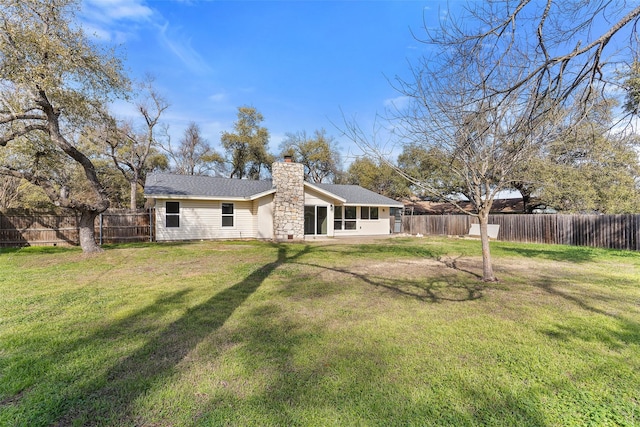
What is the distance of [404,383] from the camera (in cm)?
257

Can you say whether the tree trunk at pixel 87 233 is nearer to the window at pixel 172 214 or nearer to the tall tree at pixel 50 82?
the tall tree at pixel 50 82

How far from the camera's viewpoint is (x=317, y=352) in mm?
3125

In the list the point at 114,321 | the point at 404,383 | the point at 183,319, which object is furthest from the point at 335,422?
the point at 114,321

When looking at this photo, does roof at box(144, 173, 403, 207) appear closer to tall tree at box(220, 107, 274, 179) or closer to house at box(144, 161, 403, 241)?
house at box(144, 161, 403, 241)

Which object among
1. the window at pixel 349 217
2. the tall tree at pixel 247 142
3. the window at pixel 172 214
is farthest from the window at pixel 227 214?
the tall tree at pixel 247 142

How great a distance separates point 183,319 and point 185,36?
411 inches

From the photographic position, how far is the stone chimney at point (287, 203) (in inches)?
622

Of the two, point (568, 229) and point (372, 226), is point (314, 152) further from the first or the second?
point (568, 229)

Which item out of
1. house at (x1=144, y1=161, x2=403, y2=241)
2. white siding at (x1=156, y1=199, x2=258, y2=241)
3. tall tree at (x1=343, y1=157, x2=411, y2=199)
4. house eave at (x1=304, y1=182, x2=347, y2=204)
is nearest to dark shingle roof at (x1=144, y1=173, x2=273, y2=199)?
house at (x1=144, y1=161, x2=403, y2=241)

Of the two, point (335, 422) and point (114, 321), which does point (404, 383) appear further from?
point (114, 321)

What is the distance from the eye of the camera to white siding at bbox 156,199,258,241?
14.8 meters

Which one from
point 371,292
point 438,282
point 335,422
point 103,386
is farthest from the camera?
point 438,282

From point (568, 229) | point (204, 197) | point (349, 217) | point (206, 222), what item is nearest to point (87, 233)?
point (204, 197)

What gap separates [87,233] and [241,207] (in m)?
7.20
